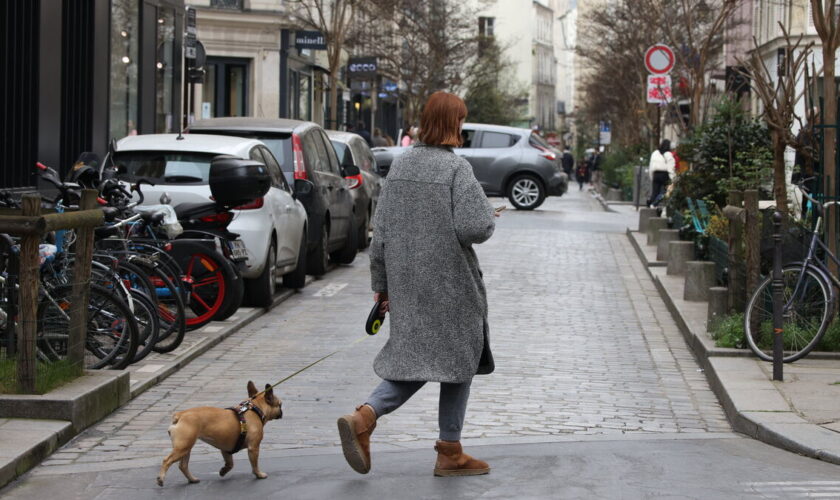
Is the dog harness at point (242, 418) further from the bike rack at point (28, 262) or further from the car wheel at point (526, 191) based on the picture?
the car wheel at point (526, 191)

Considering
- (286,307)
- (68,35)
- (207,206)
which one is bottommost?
(286,307)

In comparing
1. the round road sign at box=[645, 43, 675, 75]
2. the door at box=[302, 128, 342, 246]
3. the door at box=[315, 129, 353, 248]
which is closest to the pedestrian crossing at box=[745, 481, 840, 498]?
the door at box=[302, 128, 342, 246]

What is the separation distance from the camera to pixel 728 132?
17375 mm

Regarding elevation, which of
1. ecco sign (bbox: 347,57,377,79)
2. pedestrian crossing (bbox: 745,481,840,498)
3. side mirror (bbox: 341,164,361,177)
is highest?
Result: ecco sign (bbox: 347,57,377,79)

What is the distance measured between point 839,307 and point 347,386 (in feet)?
12.4

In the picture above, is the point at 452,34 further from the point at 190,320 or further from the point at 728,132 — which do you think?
the point at 190,320

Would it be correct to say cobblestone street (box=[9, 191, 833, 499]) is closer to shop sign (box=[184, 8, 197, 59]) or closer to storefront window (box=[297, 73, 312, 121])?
shop sign (box=[184, 8, 197, 59])

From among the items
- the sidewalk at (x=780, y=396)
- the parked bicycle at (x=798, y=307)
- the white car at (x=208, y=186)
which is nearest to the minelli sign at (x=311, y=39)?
the white car at (x=208, y=186)

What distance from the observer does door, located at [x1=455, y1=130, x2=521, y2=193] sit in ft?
105

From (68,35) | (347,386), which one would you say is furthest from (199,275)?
(68,35)

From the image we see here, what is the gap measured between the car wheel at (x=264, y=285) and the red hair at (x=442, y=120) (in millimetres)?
6545

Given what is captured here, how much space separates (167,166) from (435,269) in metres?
6.42

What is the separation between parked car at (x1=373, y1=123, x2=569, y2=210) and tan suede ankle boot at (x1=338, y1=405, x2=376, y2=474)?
25.7 meters

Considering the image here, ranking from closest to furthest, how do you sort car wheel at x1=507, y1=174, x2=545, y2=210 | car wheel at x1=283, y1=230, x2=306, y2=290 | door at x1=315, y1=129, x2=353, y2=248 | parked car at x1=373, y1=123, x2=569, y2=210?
car wheel at x1=283, y1=230, x2=306, y2=290 < door at x1=315, y1=129, x2=353, y2=248 < parked car at x1=373, y1=123, x2=569, y2=210 < car wheel at x1=507, y1=174, x2=545, y2=210
